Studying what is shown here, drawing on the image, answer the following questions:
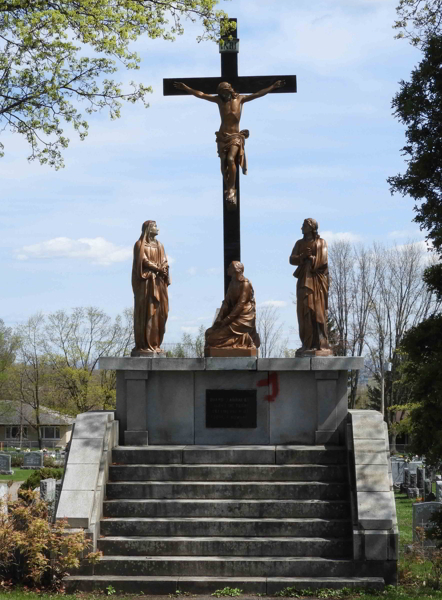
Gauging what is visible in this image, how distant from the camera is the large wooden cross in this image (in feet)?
44.0

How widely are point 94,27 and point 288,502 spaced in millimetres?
7476

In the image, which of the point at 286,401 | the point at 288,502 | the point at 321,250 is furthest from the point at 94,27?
the point at 288,502

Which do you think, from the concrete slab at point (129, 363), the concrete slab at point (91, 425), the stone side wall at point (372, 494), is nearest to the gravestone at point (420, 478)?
the stone side wall at point (372, 494)

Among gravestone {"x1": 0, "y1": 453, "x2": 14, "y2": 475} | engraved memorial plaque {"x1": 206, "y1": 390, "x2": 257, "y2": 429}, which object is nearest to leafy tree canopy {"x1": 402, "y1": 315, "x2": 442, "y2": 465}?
engraved memorial plaque {"x1": 206, "y1": 390, "x2": 257, "y2": 429}

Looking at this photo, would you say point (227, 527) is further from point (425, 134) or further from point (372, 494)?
point (425, 134)

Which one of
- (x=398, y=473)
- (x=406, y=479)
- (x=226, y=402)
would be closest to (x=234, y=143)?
(x=226, y=402)

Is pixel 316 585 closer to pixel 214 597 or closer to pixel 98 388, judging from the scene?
pixel 214 597

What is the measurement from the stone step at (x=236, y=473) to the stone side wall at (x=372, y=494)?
36 centimetres

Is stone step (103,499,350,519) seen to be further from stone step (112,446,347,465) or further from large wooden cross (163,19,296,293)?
large wooden cross (163,19,296,293)

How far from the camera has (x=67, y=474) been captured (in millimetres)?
10641

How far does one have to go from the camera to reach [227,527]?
1027cm

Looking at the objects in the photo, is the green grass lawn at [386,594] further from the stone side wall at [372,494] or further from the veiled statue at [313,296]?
the veiled statue at [313,296]

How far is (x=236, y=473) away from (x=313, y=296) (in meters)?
2.73

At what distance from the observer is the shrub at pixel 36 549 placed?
9.40 metres
